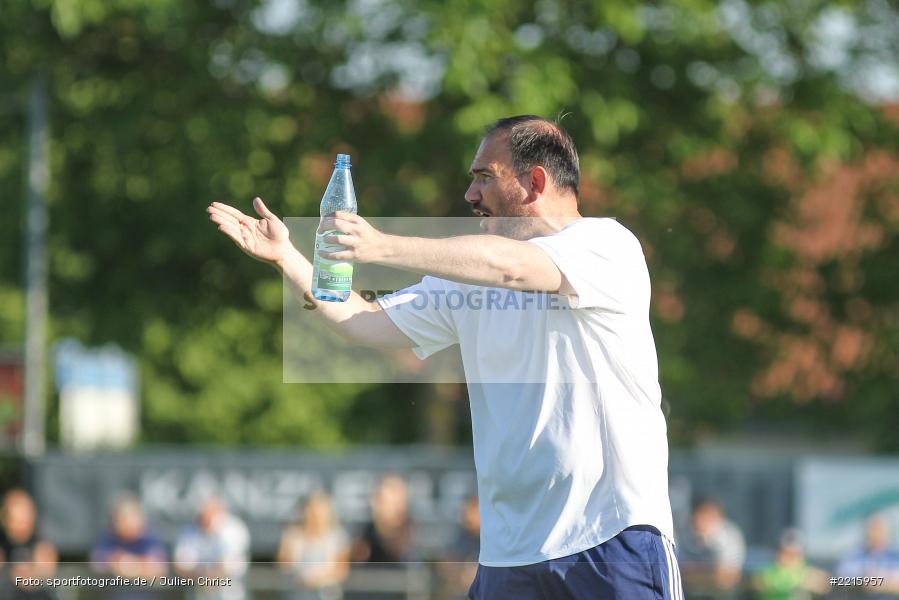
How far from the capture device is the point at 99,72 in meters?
15.4

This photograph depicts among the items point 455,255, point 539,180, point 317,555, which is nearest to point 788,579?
point 317,555

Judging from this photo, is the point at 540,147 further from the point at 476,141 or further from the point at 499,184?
the point at 476,141

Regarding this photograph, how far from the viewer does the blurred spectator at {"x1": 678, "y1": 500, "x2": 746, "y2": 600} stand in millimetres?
11938

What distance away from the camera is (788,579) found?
38.8 ft

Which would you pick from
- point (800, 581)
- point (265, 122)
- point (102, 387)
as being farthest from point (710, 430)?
point (102, 387)

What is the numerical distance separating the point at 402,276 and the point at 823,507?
8053 millimetres

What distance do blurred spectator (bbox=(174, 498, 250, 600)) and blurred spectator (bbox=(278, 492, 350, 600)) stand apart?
17.3 inches

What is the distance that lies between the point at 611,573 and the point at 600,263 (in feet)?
2.96

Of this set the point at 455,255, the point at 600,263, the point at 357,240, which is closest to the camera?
the point at 357,240

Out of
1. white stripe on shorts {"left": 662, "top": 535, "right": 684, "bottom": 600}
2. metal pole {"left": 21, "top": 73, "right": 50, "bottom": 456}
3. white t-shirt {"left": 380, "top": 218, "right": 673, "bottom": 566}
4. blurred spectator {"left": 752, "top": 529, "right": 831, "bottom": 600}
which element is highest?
metal pole {"left": 21, "top": 73, "right": 50, "bottom": 456}

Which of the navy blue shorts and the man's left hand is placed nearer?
the man's left hand

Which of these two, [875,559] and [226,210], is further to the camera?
Answer: [875,559]

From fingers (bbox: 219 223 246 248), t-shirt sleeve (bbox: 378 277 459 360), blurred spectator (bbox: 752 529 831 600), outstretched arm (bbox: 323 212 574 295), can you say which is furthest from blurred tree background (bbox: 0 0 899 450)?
outstretched arm (bbox: 323 212 574 295)

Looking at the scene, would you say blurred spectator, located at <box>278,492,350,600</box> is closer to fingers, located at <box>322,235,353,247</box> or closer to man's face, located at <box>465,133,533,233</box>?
→ man's face, located at <box>465,133,533,233</box>
